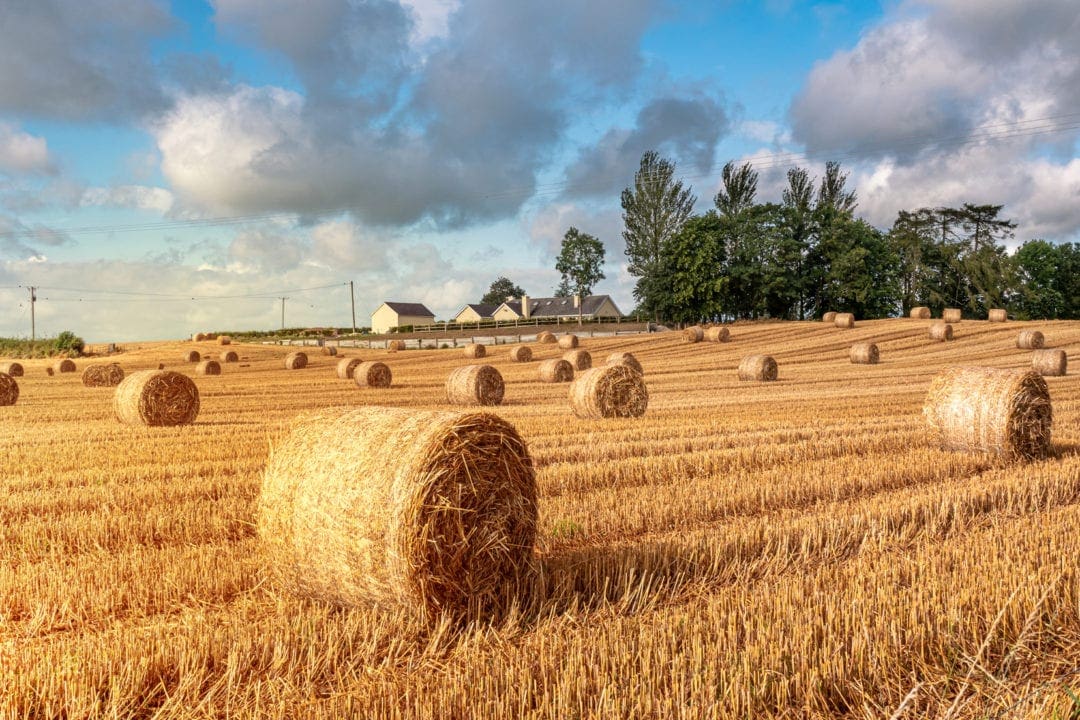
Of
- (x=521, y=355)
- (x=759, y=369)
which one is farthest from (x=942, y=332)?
(x=521, y=355)

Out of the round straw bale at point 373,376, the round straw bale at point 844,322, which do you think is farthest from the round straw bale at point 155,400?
the round straw bale at point 844,322

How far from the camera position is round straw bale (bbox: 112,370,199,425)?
15.1 metres

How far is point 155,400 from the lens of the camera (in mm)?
15211

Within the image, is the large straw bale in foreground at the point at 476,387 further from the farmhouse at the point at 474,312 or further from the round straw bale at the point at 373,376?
the farmhouse at the point at 474,312

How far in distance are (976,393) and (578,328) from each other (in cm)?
5173

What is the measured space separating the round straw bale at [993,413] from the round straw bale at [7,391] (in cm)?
2124

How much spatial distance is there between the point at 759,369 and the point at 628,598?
22121mm

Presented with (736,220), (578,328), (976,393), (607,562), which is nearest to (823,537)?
(607,562)

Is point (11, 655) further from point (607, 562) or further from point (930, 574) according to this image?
point (930, 574)

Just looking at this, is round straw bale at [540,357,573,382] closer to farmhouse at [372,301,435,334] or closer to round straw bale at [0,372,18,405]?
round straw bale at [0,372,18,405]

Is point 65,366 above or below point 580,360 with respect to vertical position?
above

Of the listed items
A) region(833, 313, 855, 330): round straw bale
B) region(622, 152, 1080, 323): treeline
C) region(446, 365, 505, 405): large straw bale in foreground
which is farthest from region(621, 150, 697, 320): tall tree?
region(446, 365, 505, 405): large straw bale in foreground

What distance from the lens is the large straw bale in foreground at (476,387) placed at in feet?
62.1

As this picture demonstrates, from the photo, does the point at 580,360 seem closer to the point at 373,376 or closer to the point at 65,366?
the point at 373,376
